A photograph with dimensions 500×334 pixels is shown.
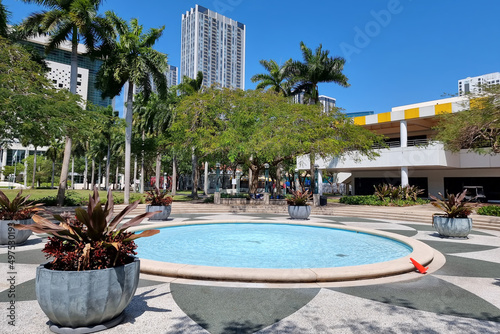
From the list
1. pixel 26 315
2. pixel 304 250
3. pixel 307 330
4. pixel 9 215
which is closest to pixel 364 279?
pixel 307 330

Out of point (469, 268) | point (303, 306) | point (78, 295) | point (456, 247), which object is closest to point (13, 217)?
point (78, 295)

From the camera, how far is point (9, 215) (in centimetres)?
849

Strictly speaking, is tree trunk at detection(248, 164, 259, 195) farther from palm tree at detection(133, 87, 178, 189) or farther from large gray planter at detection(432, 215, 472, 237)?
large gray planter at detection(432, 215, 472, 237)

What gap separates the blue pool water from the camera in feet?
24.7

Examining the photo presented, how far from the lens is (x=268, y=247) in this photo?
30.6 feet

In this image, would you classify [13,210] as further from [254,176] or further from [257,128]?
[254,176]

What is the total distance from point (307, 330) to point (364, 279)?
2.53 metres

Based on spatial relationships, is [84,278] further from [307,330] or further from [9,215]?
[9,215]

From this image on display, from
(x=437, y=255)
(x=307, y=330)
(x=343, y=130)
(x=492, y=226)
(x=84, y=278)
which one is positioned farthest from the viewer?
(x=343, y=130)

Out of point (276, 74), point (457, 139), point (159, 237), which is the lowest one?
point (159, 237)

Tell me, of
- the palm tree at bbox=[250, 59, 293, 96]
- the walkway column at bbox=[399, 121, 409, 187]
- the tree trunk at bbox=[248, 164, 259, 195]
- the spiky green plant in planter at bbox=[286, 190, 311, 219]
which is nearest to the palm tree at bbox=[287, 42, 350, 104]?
the palm tree at bbox=[250, 59, 293, 96]

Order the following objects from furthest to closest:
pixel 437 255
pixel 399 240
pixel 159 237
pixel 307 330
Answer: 1. pixel 159 237
2. pixel 399 240
3. pixel 437 255
4. pixel 307 330

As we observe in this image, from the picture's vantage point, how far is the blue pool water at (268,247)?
24.7 feet

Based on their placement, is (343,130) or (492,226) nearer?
(492,226)
